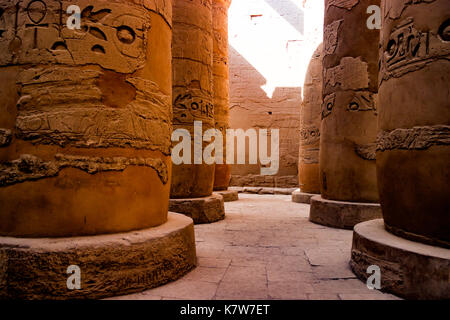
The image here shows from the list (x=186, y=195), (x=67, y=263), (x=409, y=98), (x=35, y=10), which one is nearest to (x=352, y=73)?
(x=409, y=98)

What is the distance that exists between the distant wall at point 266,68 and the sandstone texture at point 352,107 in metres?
6.00

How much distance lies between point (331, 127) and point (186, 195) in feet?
7.88

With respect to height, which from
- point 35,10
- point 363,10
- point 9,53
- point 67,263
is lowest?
point 67,263

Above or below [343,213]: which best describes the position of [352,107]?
above

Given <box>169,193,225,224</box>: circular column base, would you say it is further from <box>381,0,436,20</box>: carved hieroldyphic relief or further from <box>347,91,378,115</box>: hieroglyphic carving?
<box>381,0,436,20</box>: carved hieroldyphic relief

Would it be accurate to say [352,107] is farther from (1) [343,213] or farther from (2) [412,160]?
(2) [412,160]

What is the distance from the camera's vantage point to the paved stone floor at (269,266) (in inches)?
90.0

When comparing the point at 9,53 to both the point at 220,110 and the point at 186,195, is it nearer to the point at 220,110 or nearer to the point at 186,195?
the point at 186,195

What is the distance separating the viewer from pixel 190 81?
5109mm

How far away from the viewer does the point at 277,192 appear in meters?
10.1

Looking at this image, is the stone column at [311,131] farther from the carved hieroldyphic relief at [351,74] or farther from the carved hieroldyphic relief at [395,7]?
the carved hieroldyphic relief at [395,7]

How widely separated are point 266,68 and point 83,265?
34.2 feet

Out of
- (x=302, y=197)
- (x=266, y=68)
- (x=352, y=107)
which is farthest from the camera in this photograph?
(x=266, y=68)

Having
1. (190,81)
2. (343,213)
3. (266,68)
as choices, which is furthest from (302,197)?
(266,68)
